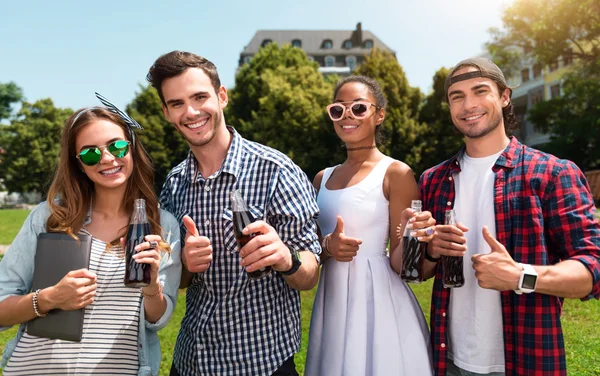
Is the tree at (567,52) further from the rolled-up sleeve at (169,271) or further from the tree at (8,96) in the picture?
the tree at (8,96)

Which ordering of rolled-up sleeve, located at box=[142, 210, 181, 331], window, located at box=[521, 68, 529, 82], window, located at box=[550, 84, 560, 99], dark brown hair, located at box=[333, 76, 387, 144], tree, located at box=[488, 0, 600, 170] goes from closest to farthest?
rolled-up sleeve, located at box=[142, 210, 181, 331] < dark brown hair, located at box=[333, 76, 387, 144] < tree, located at box=[488, 0, 600, 170] < window, located at box=[550, 84, 560, 99] < window, located at box=[521, 68, 529, 82]

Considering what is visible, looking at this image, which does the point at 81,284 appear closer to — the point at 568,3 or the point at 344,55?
the point at 568,3

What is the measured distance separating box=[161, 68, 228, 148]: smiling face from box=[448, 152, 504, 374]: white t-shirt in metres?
1.67

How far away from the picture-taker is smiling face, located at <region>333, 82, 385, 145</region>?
3.81m

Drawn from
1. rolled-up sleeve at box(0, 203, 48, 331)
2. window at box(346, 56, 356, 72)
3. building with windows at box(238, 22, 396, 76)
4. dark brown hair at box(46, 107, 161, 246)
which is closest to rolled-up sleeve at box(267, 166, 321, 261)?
dark brown hair at box(46, 107, 161, 246)

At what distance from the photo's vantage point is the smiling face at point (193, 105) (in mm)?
3033

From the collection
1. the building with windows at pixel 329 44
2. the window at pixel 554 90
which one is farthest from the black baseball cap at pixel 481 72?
the building with windows at pixel 329 44

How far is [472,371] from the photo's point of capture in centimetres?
302

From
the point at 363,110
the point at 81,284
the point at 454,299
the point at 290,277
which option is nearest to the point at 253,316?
the point at 290,277

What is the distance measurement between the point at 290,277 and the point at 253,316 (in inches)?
Answer: 14.0

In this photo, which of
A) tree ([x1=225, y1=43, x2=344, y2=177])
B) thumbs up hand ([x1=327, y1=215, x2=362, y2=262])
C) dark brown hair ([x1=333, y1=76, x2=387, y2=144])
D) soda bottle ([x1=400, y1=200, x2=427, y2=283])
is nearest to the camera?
soda bottle ([x1=400, y1=200, x2=427, y2=283])

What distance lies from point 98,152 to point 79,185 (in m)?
0.34

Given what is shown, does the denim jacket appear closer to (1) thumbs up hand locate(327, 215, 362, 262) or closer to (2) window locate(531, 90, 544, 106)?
(1) thumbs up hand locate(327, 215, 362, 262)

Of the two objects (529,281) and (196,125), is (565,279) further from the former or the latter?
(196,125)
